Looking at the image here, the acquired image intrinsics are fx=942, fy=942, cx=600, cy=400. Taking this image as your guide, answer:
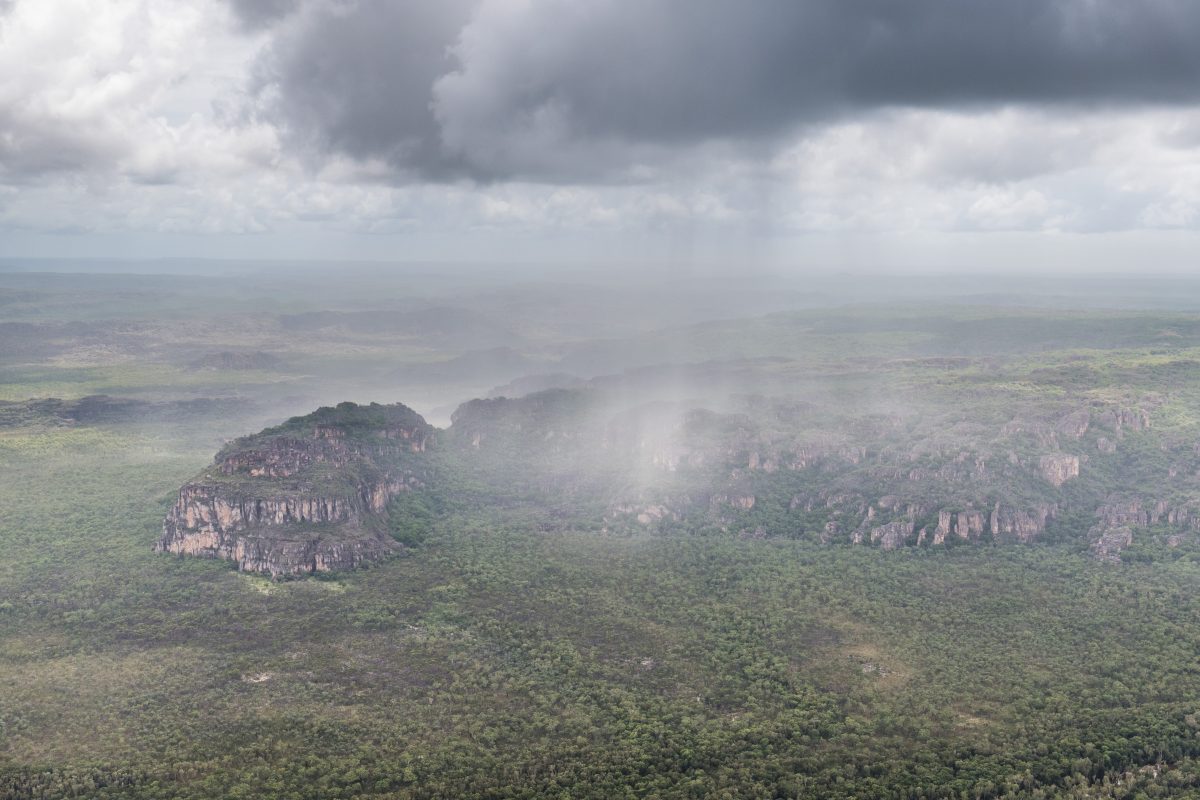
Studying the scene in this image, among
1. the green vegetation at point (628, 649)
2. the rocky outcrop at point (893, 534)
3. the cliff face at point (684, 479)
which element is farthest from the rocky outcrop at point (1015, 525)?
Answer: the rocky outcrop at point (893, 534)

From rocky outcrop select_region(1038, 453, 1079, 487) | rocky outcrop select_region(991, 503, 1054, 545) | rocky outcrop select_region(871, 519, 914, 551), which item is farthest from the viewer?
rocky outcrop select_region(1038, 453, 1079, 487)

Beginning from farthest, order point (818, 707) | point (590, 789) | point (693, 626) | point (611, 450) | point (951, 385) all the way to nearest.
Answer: point (951, 385) → point (611, 450) → point (693, 626) → point (818, 707) → point (590, 789)

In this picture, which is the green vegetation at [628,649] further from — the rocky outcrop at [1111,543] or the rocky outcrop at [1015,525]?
the rocky outcrop at [1015,525]

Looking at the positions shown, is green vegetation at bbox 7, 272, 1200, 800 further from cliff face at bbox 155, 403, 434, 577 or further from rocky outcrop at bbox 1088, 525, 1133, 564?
cliff face at bbox 155, 403, 434, 577

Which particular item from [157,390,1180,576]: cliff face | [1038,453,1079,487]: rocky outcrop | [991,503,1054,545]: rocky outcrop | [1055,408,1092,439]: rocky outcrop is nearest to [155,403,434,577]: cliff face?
[157,390,1180,576]: cliff face

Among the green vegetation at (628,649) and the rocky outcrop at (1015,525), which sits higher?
the rocky outcrop at (1015,525)

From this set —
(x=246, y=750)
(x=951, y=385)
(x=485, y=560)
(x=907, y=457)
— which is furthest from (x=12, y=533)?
(x=951, y=385)

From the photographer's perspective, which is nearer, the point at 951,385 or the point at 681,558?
the point at 681,558

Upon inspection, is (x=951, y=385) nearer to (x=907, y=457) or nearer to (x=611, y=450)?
(x=907, y=457)
